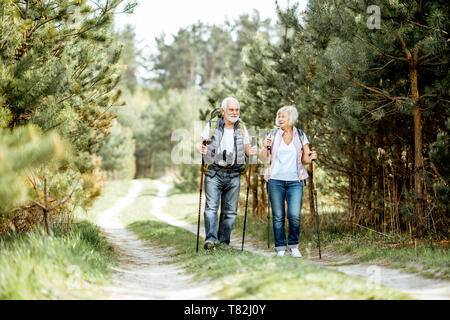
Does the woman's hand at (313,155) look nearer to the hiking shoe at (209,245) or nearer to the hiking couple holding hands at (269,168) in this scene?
the hiking couple holding hands at (269,168)

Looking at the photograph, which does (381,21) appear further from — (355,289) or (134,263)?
(134,263)

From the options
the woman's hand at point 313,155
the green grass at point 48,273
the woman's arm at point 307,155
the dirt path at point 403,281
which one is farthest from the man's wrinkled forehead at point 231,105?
the green grass at point 48,273

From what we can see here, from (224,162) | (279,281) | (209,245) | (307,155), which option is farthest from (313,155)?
(279,281)

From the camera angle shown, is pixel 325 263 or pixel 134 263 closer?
pixel 325 263

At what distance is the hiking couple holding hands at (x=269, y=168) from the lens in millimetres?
6801

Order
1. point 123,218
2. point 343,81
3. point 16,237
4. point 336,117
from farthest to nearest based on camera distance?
point 123,218
point 336,117
point 343,81
point 16,237

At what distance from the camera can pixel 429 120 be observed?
770 centimetres

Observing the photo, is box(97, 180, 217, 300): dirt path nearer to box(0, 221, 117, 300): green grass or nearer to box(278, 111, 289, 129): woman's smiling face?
box(0, 221, 117, 300): green grass

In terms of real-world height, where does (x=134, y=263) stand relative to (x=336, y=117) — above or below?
below

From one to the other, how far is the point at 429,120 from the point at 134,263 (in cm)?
551

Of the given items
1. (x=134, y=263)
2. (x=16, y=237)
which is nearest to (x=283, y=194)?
(x=134, y=263)

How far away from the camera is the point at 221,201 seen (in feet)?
23.3

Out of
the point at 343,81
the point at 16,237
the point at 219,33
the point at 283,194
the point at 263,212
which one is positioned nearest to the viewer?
the point at 16,237
